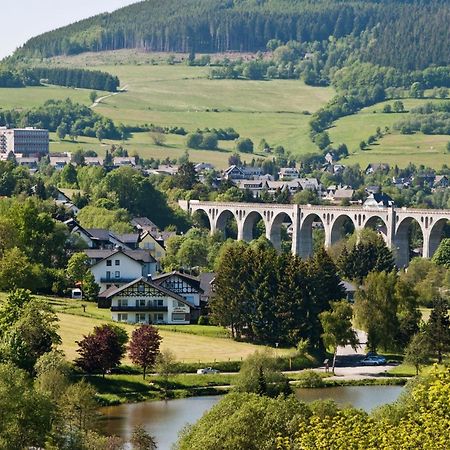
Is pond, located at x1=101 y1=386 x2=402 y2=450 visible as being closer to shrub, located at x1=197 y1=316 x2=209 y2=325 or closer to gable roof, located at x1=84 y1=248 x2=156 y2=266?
shrub, located at x1=197 y1=316 x2=209 y2=325

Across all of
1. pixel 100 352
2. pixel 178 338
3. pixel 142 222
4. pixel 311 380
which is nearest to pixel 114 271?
pixel 178 338

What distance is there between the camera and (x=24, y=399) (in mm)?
45438

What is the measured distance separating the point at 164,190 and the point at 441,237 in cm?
3499

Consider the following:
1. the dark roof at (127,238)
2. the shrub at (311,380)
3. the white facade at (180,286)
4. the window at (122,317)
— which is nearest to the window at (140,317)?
the window at (122,317)

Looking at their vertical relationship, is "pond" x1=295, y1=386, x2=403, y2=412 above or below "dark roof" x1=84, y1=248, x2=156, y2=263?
below

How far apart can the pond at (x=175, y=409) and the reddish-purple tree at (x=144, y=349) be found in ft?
10.5

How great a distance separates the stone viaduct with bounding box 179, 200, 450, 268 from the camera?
13675 cm

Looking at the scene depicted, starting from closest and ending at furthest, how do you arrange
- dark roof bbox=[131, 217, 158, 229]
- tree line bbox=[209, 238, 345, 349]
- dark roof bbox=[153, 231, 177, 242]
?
tree line bbox=[209, 238, 345, 349] < dark roof bbox=[153, 231, 177, 242] < dark roof bbox=[131, 217, 158, 229]

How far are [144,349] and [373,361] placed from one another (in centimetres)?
1373

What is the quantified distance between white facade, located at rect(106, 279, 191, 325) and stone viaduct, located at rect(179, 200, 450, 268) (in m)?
54.3

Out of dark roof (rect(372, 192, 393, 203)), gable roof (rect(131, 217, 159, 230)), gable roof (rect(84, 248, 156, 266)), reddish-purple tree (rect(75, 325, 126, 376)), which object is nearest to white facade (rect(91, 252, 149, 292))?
gable roof (rect(84, 248, 156, 266))

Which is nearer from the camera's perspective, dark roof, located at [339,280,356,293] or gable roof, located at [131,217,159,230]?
dark roof, located at [339,280,356,293]

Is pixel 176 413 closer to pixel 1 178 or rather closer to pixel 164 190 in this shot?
pixel 1 178

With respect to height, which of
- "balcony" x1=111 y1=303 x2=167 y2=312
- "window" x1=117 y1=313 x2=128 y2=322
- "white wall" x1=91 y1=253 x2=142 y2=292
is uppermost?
"white wall" x1=91 y1=253 x2=142 y2=292
